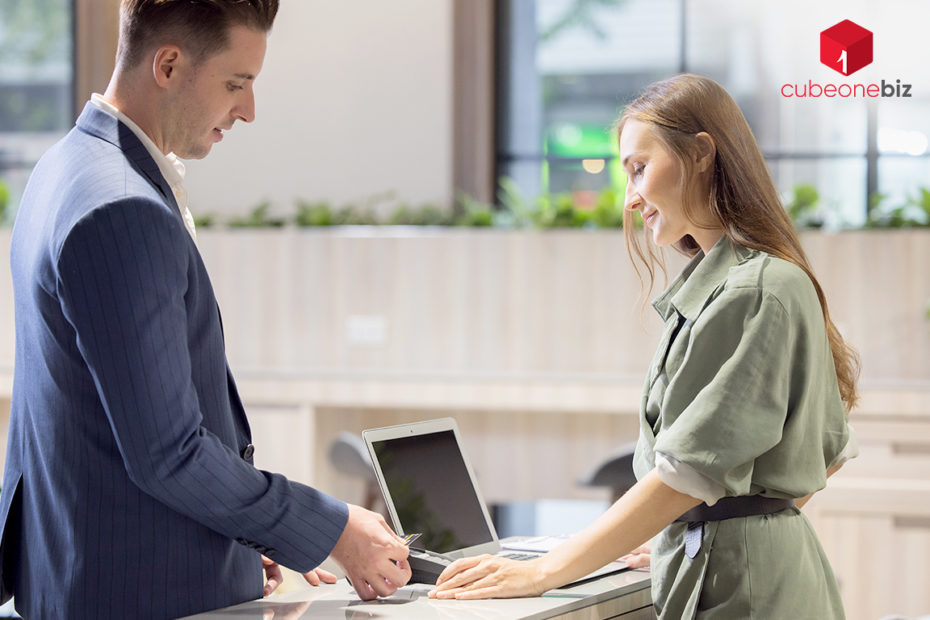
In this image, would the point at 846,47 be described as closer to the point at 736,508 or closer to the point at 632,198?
the point at 632,198

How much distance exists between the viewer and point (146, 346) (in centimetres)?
132

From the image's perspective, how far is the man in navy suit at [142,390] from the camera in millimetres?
1328

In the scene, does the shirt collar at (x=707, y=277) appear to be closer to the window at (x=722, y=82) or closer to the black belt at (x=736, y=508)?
the black belt at (x=736, y=508)

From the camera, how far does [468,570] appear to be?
1.58 meters

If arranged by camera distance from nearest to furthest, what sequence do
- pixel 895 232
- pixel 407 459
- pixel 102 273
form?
1. pixel 102 273
2. pixel 407 459
3. pixel 895 232

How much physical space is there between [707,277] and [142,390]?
2.47 feet

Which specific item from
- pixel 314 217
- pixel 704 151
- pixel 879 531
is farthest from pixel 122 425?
pixel 314 217

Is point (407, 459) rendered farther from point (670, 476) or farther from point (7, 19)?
point (7, 19)

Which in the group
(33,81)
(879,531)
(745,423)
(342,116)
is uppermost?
(33,81)

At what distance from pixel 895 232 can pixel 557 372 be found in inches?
56.6

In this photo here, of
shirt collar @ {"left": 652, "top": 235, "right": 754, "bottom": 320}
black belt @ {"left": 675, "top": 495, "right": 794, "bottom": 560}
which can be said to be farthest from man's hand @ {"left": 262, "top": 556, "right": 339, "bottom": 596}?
shirt collar @ {"left": 652, "top": 235, "right": 754, "bottom": 320}

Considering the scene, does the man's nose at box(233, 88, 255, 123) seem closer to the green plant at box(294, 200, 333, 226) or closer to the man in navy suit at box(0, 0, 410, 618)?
the man in navy suit at box(0, 0, 410, 618)

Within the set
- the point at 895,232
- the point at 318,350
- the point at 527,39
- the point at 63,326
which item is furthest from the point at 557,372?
the point at 63,326

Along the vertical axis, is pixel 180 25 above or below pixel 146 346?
above
